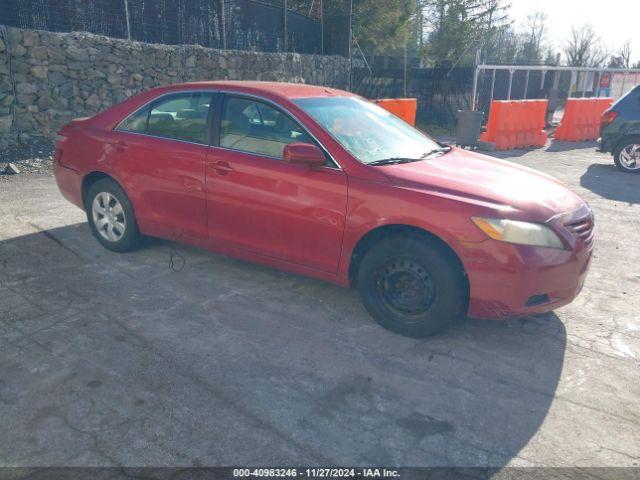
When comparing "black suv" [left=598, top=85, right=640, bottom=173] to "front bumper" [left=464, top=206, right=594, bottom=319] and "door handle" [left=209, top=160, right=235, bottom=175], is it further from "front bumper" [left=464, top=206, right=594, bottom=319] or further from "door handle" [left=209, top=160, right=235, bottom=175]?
"door handle" [left=209, top=160, right=235, bottom=175]

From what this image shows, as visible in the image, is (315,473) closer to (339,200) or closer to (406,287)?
(406,287)

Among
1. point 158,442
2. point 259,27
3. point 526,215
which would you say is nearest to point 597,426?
point 526,215

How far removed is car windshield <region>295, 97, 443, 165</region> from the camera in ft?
13.6

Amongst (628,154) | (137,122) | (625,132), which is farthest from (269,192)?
(628,154)

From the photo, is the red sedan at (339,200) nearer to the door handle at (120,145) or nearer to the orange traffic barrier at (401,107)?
the door handle at (120,145)

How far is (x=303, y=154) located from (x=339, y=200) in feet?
1.42

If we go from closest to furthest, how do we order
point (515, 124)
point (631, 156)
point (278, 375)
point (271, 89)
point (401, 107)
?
point (278, 375) → point (271, 89) → point (631, 156) → point (401, 107) → point (515, 124)

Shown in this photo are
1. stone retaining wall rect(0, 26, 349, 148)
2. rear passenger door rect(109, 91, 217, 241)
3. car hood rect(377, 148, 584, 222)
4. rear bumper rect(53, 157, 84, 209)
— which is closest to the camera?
car hood rect(377, 148, 584, 222)

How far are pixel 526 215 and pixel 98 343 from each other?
3057mm

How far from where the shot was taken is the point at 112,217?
527 cm

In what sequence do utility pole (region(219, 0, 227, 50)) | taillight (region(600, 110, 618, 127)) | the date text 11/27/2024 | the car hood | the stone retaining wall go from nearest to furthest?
the date text 11/27/2024, the car hood, the stone retaining wall, taillight (region(600, 110, 618, 127)), utility pole (region(219, 0, 227, 50))

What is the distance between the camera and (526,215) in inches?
138

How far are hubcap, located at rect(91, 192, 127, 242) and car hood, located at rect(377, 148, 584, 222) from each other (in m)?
2.83

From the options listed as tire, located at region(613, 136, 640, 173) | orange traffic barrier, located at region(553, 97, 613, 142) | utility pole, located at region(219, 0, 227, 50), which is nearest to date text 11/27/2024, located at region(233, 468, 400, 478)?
tire, located at region(613, 136, 640, 173)
